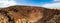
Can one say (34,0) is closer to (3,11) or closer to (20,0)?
(20,0)

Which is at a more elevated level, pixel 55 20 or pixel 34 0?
pixel 34 0

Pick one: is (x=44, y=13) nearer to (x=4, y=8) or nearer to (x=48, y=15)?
(x=48, y=15)

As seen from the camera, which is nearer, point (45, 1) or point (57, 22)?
point (57, 22)

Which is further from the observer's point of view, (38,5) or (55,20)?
(38,5)

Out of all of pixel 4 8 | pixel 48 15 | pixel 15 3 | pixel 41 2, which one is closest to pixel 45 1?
pixel 41 2

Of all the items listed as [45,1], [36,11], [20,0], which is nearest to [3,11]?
[20,0]

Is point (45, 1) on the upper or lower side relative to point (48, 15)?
upper
